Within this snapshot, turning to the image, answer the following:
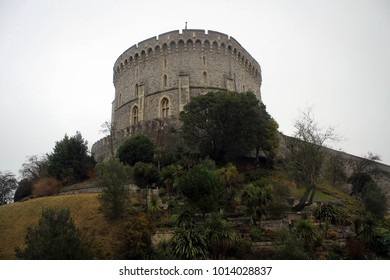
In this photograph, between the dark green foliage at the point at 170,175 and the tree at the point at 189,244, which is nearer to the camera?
the tree at the point at 189,244

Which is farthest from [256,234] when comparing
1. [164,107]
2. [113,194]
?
[164,107]

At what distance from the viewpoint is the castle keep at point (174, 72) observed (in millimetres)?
42166

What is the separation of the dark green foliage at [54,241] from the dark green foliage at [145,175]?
10.9 meters

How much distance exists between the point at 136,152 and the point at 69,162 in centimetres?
661

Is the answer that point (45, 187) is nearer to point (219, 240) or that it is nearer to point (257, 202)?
point (257, 202)

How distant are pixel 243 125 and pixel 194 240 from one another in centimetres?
1527

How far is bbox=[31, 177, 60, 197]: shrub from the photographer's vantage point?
3108 centimetres

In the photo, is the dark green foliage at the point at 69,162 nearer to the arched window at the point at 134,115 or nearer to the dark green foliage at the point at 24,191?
the dark green foliage at the point at 24,191

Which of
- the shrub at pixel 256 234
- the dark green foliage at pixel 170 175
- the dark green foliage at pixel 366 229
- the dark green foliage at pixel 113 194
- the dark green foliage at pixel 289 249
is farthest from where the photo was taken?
the dark green foliage at pixel 170 175

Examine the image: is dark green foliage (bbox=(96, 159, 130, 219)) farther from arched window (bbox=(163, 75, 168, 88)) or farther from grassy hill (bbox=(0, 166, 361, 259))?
arched window (bbox=(163, 75, 168, 88))

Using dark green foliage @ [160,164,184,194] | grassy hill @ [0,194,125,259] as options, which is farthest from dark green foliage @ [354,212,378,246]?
grassy hill @ [0,194,125,259]

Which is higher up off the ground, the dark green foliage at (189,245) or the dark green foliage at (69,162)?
the dark green foliage at (69,162)

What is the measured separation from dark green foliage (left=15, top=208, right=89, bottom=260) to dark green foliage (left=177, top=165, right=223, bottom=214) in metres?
6.62

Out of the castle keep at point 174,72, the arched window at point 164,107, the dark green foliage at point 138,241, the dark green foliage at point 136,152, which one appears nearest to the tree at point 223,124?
the dark green foliage at point 136,152
